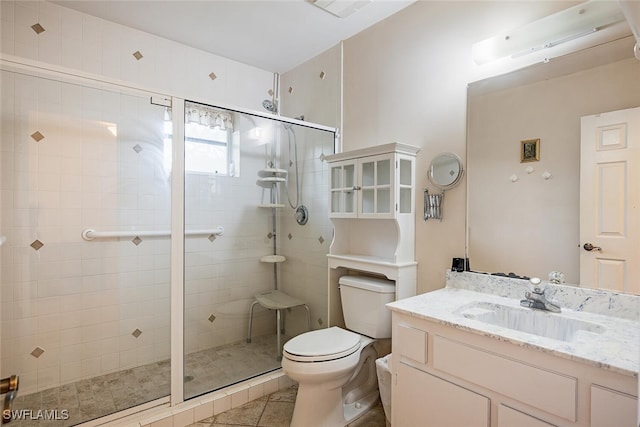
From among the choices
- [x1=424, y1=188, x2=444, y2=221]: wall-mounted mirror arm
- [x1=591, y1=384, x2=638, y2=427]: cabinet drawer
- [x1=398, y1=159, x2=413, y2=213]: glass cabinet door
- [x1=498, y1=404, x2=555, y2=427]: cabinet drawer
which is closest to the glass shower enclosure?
[x1=398, y1=159, x2=413, y2=213]: glass cabinet door

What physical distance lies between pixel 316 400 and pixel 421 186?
1.33 meters

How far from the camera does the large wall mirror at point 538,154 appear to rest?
1372 millimetres

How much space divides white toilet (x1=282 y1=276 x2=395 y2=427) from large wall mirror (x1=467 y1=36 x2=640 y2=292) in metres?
0.64

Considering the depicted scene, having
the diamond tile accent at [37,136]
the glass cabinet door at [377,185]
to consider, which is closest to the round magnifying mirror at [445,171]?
the glass cabinet door at [377,185]

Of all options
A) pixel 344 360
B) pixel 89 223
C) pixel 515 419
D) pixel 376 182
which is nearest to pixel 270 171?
pixel 376 182

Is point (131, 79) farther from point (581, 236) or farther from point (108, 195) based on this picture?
point (581, 236)

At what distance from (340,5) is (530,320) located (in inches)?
79.3

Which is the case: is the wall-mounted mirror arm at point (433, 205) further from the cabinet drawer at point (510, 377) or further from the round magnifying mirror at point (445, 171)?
the cabinet drawer at point (510, 377)

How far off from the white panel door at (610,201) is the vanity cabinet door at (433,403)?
72cm

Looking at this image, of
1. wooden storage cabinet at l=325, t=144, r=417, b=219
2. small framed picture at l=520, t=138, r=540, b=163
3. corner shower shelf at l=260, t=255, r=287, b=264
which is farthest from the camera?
corner shower shelf at l=260, t=255, r=287, b=264

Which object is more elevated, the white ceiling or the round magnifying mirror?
the white ceiling

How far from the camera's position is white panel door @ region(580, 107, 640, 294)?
4.12ft

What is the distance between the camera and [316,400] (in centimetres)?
172

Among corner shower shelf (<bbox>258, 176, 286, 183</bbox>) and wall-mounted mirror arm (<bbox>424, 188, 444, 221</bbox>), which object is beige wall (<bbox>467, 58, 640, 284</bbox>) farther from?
corner shower shelf (<bbox>258, 176, 286, 183</bbox>)
